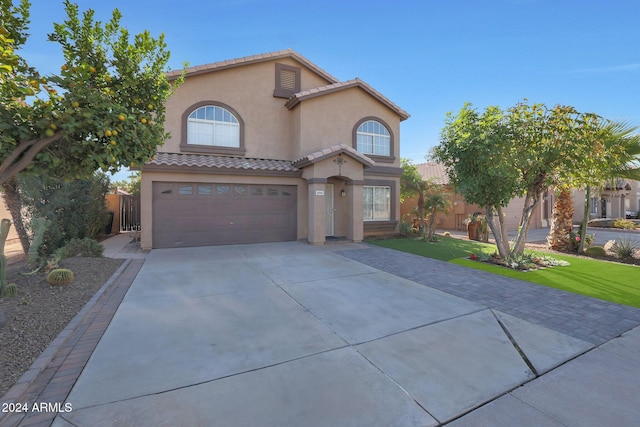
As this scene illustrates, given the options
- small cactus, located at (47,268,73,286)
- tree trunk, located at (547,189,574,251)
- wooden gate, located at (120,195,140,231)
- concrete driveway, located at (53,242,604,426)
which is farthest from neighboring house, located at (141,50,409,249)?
wooden gate, located at (120,195,140,231)

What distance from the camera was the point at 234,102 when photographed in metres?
13.4

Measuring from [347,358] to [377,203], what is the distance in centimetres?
1207

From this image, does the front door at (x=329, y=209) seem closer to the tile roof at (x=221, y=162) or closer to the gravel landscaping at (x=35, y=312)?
the tile roof at (x=221, y=162)

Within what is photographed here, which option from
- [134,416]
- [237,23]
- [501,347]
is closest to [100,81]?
[134,416]

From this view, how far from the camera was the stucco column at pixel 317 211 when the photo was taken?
1267 cm

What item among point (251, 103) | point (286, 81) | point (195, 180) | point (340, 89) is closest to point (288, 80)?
point (286, 81)

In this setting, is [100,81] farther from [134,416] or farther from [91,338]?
[134,416]

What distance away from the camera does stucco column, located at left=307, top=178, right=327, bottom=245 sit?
41.6 ft

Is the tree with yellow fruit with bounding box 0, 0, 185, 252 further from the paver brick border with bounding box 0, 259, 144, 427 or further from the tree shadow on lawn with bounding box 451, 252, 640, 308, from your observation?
the tree shadow on lawn with bounding box 451, 252, 640, 308

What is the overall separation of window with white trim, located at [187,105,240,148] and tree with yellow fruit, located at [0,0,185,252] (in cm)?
881

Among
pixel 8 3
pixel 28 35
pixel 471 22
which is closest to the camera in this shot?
pixel 8 3

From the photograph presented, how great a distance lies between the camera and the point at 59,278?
6.05m

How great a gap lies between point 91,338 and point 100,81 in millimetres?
3579

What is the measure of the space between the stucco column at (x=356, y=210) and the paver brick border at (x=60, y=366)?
9534mm
